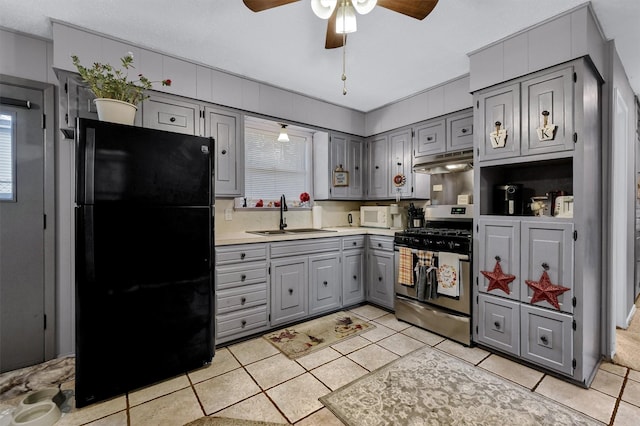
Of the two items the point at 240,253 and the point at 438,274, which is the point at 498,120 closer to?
the point at 438,274

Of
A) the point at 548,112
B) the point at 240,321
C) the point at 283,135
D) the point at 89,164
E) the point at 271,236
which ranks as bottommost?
the point at 240,321

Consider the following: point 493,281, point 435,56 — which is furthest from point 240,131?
point 493,281

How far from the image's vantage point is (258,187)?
12.4 feet

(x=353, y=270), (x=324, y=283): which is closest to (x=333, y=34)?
(x=324, y=283)

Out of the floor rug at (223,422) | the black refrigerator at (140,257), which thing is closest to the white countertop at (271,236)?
the black refrigerator at (140,257)

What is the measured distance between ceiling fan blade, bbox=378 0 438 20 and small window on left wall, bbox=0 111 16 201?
9.49 feet

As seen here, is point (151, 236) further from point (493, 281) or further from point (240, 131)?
point (493, 281)

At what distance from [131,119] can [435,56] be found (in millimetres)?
2619

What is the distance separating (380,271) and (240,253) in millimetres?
1742

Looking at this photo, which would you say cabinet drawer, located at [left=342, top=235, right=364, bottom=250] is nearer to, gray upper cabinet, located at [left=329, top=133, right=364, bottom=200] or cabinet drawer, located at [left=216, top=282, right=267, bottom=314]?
gray upper cabinet, located at [left=329, top=133, right=364, bottom=200]

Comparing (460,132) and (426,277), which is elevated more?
(460,132)

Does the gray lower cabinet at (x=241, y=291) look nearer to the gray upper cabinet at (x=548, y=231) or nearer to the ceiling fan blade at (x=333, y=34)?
the ceiling fan blade at (x=333, y=34)

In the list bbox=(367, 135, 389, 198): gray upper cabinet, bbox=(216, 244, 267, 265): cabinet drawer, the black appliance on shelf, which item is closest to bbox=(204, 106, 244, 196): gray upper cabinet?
bbox=(216, 244, 267, 265): cabinet drawer

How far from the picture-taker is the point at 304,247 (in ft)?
10.6
